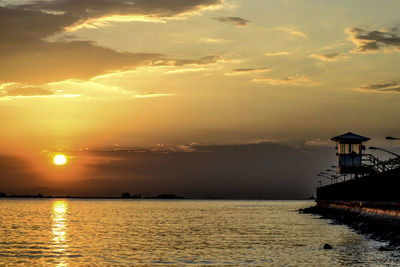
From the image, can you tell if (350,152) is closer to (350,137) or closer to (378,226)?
(350,137)

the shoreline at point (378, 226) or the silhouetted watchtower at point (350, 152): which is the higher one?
the silhouetted watchtower at point (350, 152)

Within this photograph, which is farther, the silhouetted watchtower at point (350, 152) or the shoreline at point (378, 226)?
the silhouetted watchtower at point (350, 152)

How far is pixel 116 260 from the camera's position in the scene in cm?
4047

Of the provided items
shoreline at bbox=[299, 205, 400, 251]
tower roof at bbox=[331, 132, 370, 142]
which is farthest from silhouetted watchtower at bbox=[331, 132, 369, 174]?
shoreline at bbox=[299, 205, 400, 251]

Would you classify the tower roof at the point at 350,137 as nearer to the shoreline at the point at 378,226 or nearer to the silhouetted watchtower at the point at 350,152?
the silhouetted watchtower at the point at 350,152

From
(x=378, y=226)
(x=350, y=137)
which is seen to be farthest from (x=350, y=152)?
(x=378, y=226)

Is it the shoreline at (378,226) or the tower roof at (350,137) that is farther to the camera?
the tower roof at (350,137)

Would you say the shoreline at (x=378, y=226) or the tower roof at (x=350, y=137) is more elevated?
the tower roof at (x=350, y=137)

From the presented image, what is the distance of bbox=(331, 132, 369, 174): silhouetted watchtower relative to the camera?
116m

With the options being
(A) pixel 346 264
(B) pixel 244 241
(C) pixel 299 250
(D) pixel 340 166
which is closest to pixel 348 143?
(D) pixel 340 166

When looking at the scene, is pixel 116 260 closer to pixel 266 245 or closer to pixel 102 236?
pixel 266 245

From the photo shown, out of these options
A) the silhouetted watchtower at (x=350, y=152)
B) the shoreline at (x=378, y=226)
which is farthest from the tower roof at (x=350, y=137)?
the shoreline at (x=378, y=226)

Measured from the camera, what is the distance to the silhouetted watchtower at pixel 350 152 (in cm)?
11569

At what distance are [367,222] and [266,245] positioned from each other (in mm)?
23073
